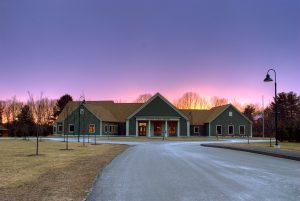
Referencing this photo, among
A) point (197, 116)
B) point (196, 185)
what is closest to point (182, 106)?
point (197, 116)

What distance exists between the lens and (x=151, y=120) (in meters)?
69.1

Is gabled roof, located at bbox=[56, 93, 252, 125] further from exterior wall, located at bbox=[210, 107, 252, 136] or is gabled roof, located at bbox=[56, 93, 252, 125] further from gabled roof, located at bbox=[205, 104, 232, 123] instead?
exterior wall, located at bbox=[210, 107, 252, 136]

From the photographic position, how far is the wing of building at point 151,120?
68.7 meters

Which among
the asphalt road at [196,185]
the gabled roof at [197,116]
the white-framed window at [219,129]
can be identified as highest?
the gabled roof at [197,116]

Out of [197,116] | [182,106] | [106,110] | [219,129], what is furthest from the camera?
[182,106]

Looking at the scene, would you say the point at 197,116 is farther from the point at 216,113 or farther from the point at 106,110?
the point at 106,110

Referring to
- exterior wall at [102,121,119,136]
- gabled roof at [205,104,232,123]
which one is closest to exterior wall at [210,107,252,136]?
gabled roof at [205,104,232,123]

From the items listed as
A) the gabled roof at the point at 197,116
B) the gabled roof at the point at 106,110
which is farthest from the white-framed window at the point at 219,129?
the gabled roof at the point at 106,110

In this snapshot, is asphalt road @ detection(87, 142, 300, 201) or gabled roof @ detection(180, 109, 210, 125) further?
gabled roof @ detection(180, 109, 210, 125)

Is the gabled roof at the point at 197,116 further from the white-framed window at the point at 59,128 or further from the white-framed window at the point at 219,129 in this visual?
the white-framed window at the point at 59,128

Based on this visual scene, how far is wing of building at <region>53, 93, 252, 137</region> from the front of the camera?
68688 millimetres

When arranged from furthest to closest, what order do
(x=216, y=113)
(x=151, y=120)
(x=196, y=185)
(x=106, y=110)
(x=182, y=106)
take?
(x=182, y=106) < (x=106, y=110) < (x=216, y=113) < (x=151, y=120) < (x=196, y=185)

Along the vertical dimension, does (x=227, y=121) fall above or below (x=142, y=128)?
above

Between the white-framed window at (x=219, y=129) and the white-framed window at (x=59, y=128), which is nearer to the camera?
the white-framed window at (x=219, y=129)
